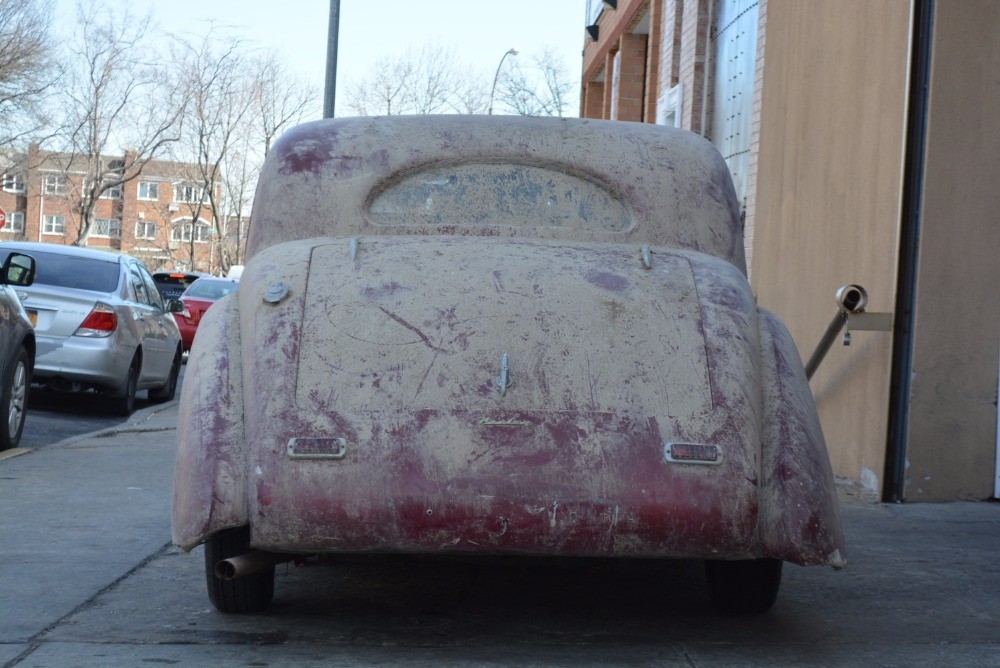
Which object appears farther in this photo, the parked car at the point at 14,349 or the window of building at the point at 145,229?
the window of building at the point at 145,229

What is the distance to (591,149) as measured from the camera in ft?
16.5

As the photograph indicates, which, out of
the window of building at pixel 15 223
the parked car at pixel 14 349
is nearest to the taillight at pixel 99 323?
the parked car at pixel 14 349

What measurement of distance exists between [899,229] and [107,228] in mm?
85609

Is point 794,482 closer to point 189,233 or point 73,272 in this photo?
point 73,272

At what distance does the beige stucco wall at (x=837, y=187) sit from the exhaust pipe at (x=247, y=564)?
4193mm

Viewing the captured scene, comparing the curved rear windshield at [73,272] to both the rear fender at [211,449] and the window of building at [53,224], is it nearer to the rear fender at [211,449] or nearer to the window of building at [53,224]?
the rear fender at [211,449]

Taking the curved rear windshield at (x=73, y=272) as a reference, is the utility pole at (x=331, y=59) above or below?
above

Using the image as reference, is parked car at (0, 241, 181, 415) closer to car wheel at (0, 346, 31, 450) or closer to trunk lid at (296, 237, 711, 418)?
car wheel at (0, 346, 31, 450)

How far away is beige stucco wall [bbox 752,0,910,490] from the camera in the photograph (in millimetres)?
7422

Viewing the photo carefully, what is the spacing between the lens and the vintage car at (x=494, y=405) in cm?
377

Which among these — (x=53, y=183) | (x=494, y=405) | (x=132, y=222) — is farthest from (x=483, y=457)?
(x=132, y=222)

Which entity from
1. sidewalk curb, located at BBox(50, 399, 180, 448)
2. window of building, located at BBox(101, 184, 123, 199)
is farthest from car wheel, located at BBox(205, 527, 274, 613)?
window of building, located at BBox(101, 184, 123, 199)

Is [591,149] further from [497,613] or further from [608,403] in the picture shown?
[497,613]

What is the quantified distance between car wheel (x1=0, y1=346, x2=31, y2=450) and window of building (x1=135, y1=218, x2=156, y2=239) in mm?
73096
